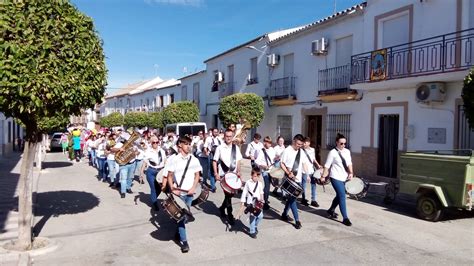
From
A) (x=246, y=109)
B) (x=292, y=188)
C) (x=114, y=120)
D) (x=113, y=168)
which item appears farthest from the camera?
(x=114, y=120)

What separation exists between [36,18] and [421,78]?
32.0 ft

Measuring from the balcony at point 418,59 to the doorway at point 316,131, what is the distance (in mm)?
3383

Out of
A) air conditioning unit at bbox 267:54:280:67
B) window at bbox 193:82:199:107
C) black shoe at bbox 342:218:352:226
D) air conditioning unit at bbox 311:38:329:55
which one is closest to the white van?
air conditioning unit at bbox 267:54:280:67

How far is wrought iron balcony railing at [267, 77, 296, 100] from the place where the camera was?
18438 millimetres

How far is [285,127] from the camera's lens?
19375mm

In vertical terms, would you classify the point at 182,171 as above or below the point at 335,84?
below

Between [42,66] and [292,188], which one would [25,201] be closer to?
[42,66]

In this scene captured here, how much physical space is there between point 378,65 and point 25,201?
1074 cm

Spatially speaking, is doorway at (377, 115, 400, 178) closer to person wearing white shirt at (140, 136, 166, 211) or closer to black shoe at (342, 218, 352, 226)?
black shoe at (342, 218, 352, 226)

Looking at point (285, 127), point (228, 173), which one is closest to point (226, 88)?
point (285, 127)

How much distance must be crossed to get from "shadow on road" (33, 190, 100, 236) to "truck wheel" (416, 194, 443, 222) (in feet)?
22.6

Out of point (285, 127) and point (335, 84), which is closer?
point (335, 84)

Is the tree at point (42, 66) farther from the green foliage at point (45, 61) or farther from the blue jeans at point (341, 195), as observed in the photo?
the blue jeans at point (341, 195)

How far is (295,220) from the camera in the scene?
743cm
